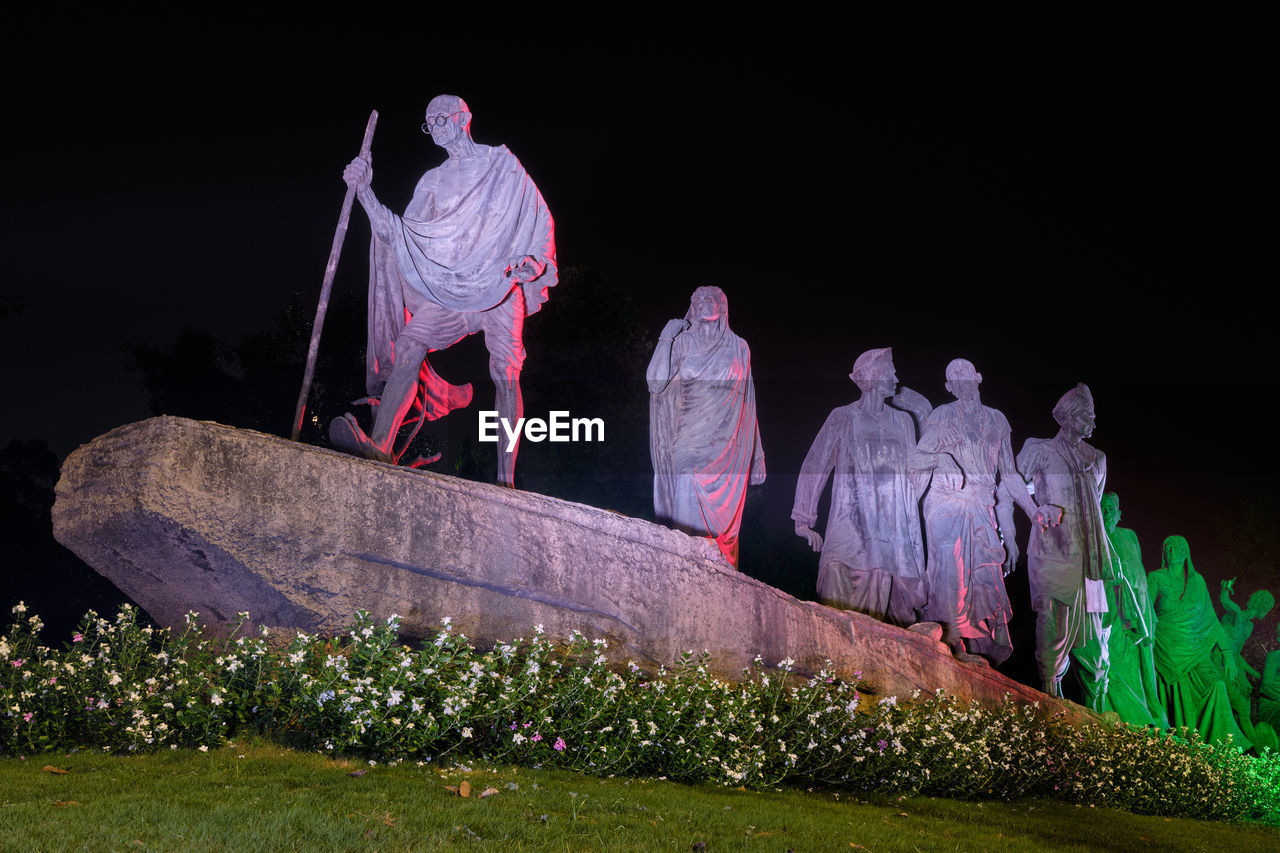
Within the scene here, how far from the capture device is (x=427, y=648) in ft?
18.1

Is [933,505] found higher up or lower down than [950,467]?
lower down

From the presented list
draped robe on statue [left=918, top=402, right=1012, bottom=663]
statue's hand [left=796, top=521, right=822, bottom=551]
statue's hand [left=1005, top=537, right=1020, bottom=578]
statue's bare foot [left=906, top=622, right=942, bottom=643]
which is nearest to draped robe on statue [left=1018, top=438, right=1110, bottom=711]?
statue's hand [left=1005, top=537, right=1020, bottom=578]

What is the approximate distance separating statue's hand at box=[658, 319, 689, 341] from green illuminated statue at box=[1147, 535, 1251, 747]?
802cm

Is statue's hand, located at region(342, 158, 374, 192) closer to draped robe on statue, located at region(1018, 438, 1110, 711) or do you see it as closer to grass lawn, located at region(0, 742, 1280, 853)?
grass lawn, located at region(0, 742, 1280, 853)

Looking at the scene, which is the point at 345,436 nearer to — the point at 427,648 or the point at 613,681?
the point at 427,648

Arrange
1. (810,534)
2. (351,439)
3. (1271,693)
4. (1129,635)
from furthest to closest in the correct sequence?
(1271,693) < (1129,635) < (810,534) < (351,439)

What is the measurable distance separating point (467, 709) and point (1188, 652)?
1124 cm

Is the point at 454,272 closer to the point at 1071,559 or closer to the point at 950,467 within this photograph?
the point at 950,467

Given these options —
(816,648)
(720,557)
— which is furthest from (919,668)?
(720,557)

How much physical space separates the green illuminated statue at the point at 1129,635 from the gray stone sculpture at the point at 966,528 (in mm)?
2162

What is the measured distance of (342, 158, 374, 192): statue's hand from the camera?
7.51 metres

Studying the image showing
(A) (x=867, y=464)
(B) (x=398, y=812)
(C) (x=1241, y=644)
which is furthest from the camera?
(C) (x=1241, y=644)

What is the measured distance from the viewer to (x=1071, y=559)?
11016 millimetres

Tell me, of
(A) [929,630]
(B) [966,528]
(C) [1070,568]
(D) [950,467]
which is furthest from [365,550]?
(C) [1070,568]
